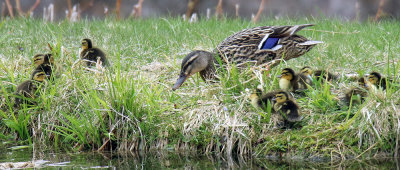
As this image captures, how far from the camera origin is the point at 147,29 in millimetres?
8023

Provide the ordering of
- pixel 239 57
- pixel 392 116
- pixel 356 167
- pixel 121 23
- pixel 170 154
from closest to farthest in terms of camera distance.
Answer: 1. pixel 356 167
2. pixel 392 116
3. pixel 170 154
4. pixel 239 57
5. pixel 121 23

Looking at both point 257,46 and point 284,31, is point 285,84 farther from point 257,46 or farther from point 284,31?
point 284,31

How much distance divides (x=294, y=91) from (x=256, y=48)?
0.80 meters

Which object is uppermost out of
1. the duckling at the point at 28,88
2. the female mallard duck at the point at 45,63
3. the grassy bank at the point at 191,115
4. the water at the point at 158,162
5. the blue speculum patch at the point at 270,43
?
the blue speculum patch at the point at 270,43

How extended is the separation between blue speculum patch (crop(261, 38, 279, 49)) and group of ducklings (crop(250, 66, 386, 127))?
641 millimetres

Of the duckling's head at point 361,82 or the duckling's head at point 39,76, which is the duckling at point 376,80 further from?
the duckling's head at point 39,76

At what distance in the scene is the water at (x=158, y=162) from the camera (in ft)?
12.6

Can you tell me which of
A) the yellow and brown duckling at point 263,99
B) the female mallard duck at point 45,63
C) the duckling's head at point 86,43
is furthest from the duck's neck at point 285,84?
the duckling's head at point 86,43

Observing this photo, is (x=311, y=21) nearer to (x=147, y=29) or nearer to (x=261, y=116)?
(x=147, y=29)

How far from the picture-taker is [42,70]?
17.3 ft

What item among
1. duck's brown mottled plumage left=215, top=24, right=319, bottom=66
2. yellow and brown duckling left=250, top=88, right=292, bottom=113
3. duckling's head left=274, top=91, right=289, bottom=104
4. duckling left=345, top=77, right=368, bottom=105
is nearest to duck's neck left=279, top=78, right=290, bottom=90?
yellow and brown duckling left=250, top=88, right=292, bottom=113

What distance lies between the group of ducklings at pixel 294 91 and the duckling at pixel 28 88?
6.18ft

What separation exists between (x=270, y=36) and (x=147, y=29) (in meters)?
2.89

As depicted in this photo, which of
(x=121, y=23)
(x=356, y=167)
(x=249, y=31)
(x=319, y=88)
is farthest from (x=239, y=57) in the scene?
(x=121, y=23)
